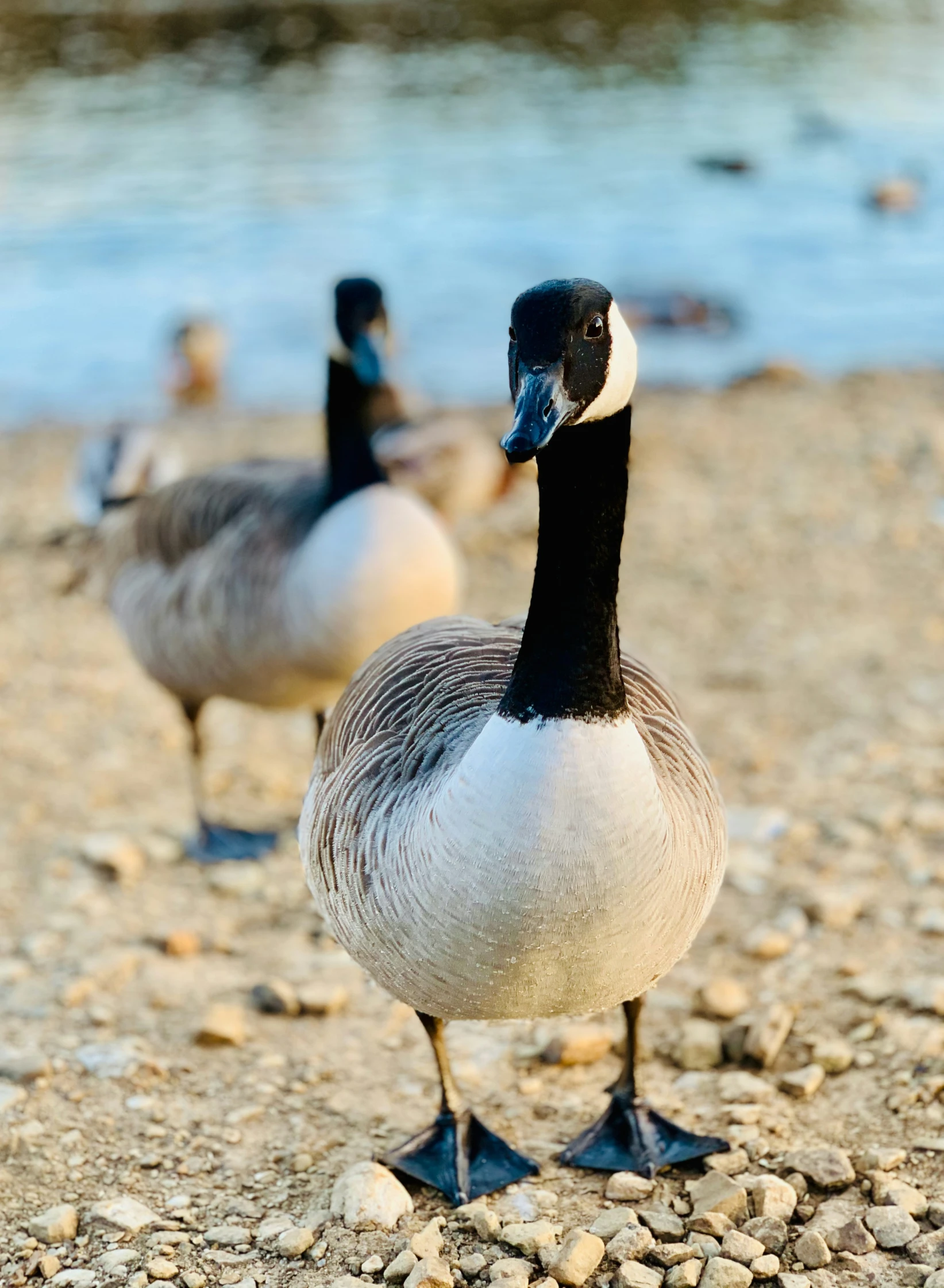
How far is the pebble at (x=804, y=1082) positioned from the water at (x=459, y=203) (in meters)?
9.95

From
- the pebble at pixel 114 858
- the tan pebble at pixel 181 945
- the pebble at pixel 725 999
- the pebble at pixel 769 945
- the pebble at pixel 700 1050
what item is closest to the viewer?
the pebble at pixel 700 1050

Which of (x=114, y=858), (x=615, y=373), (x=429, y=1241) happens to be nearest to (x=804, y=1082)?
(x=429, y=1241)

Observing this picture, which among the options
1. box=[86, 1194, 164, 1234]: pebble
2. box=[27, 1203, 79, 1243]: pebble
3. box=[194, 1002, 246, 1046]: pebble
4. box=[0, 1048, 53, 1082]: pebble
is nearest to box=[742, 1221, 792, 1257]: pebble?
box=[86, 1194, 164, 1234]: pebble

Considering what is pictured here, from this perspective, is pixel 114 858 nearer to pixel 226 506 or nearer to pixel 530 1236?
pixel 226 506

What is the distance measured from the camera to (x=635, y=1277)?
3.13m

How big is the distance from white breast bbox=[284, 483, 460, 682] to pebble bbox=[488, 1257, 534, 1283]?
2499mm

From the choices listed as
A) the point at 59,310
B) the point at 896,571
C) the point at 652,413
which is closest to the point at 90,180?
the point at 59,310

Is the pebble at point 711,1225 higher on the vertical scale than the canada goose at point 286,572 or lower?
lower

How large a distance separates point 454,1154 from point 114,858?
2.37m

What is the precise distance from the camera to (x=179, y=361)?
13578 millimetres

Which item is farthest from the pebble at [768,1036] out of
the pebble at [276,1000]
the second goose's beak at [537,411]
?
the second goose's beak at [537,411]

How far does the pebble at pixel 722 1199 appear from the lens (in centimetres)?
338

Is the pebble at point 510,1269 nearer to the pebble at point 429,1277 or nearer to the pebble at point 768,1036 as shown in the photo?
the pebble at point 429,1277

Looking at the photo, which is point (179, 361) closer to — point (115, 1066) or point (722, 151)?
point (115, 1066)
